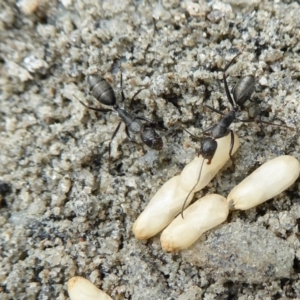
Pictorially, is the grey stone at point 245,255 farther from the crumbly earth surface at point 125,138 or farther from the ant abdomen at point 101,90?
the ant abdomen at point 101,90

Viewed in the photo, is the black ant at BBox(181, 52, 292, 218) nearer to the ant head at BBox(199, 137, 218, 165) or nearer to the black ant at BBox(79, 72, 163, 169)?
the ant head at BBox(199, 137, 218, 165)

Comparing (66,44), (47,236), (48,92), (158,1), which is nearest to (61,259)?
(47,236)

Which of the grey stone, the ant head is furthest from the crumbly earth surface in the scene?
the ant head

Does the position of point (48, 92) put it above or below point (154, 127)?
above

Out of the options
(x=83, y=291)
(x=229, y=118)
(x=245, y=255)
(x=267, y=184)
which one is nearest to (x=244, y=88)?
(x=229, y=118)

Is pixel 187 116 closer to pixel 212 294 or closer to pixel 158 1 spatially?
pixel 158 1
